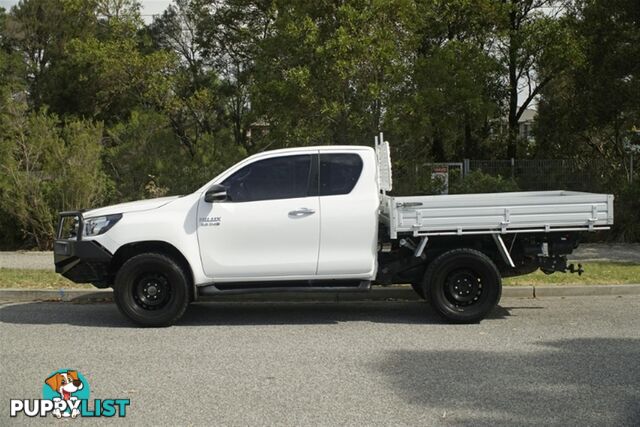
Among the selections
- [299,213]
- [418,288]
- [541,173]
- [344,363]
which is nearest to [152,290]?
[299,213]

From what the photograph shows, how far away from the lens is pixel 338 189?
8031 millimetres

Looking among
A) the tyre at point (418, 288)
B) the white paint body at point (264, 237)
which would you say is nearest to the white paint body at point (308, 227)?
the white paint body at point (264, 237)

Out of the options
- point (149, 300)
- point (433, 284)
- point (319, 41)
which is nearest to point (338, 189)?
point (433, 284)

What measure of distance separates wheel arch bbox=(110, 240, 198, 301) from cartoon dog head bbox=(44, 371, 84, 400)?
6.86ft

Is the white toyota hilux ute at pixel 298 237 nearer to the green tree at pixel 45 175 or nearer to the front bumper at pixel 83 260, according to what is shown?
the front bumper at pixel 83 260

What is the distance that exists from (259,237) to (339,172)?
4.01 feet

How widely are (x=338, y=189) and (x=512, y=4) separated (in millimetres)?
16155

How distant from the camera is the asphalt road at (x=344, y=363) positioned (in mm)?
5105

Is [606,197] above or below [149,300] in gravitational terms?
above

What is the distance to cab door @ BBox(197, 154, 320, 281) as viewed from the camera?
7867 mm

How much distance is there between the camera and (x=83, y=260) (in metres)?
7.92

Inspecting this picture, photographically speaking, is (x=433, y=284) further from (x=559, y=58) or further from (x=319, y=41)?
(x=559, y=58)

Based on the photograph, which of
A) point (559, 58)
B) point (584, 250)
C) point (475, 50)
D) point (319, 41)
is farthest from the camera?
point (475, 50)

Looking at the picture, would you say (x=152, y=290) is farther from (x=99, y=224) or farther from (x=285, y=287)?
(x=285, y=287)
